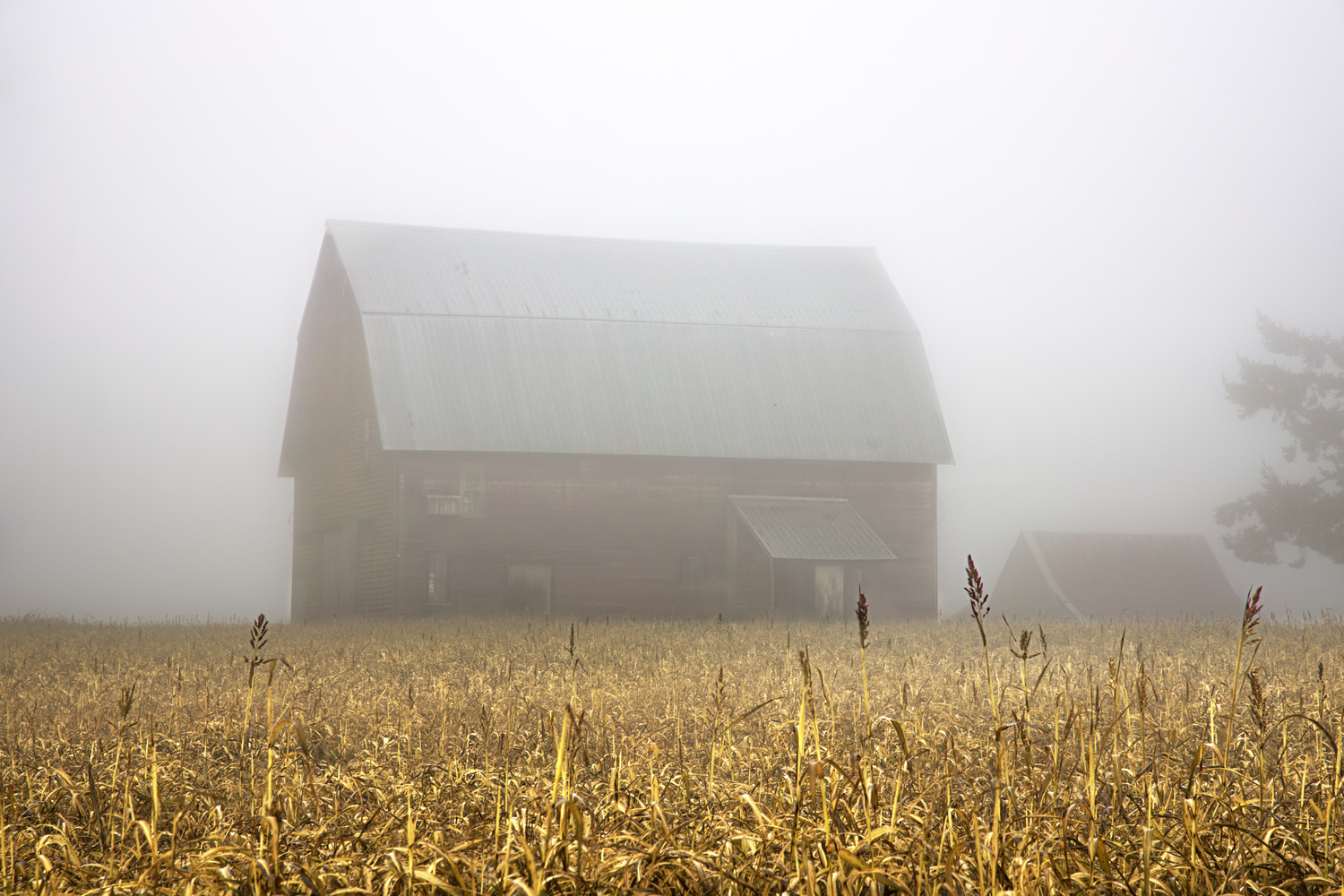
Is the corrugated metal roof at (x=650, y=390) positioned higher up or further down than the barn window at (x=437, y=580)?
higher up

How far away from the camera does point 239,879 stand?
3301mm

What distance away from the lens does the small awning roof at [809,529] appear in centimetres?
2819

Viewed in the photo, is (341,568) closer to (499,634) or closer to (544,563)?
(544,563)

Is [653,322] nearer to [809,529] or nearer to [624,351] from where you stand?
[624,351]

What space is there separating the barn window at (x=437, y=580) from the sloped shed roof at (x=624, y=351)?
2660mm

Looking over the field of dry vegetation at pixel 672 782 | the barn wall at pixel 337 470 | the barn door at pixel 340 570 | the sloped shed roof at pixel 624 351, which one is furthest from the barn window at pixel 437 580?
the field of dry vegetation at pixel 672 782

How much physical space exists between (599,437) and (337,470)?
7.55 metres

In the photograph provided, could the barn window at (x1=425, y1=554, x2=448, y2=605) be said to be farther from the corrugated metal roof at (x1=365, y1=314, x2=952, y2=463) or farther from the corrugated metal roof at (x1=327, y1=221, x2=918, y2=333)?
the corrugated metal roof at (x1=327, y1=221, x2=918, y2=333)

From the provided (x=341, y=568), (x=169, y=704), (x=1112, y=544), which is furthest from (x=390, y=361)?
(x=1112, y=544)

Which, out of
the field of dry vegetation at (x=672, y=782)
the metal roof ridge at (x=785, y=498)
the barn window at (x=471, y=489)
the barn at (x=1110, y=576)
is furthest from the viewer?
the barn at (x=1110, y=576)

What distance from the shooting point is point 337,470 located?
3072 centimetres

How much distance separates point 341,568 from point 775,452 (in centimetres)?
1179

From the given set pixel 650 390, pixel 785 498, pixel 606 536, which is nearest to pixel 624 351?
pixel 650 390

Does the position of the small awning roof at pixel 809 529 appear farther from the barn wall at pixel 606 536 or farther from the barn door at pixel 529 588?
the barn door at pixel 529 588
